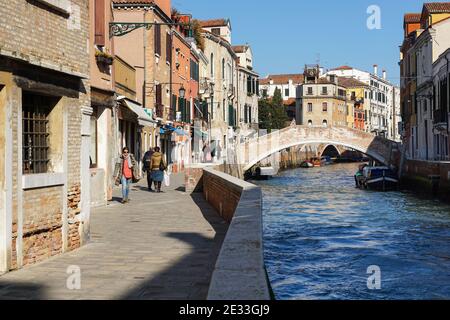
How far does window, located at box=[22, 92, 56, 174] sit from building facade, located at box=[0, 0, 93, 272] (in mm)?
11

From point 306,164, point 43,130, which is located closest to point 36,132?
point 43,130

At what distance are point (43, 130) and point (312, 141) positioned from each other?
37353 millimetres

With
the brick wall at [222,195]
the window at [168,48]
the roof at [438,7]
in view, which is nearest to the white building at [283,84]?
the roof at [438,7]

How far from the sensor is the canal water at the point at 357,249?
10125 mm

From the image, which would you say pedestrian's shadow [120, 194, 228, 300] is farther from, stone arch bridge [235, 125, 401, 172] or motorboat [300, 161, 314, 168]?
motorboat [300, 161, 314, 168]

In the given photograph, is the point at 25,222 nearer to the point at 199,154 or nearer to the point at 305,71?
the point at 199,154

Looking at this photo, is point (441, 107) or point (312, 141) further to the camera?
point (312, 141)

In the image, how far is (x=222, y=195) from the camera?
12.4m

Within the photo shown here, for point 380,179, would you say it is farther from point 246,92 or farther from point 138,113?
point 246,92

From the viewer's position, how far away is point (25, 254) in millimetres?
7152

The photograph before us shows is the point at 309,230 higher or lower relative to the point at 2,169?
lower

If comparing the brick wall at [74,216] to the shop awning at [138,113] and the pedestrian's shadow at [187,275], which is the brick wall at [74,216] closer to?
the pedestrian's shadow at [187,275]
